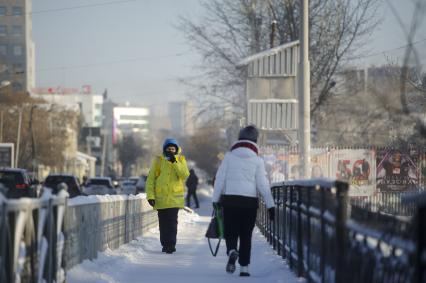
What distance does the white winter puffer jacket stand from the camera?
12898 millimetres

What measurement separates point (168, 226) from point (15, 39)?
10804 centimetres

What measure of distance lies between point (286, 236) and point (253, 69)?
707 inches

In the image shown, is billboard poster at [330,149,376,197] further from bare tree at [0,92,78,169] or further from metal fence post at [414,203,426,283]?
bare tree at [0,92,78,169]

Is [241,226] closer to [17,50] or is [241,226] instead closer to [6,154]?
[6,154]

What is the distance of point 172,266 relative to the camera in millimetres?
14906

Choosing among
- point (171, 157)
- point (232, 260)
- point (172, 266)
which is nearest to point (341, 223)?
point (232, 260)

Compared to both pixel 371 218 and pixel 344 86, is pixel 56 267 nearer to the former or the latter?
pixel 371 218

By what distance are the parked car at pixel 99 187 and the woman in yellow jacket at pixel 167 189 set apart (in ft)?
98.1

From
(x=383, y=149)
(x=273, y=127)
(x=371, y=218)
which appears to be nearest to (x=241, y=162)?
(x=371, y=218)

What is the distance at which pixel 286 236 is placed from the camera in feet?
48.4

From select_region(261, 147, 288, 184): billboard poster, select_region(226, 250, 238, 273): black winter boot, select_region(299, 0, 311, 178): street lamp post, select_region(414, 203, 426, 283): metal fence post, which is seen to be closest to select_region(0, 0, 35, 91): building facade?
select_region(261, 147, 288, 184): billboard poster

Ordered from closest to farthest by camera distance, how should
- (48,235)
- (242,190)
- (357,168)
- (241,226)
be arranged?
(48,235), (242,190), (241,226), (357,168)

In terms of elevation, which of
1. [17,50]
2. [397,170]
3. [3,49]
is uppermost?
[17,50]

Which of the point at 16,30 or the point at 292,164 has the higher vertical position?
the point at 16,30
